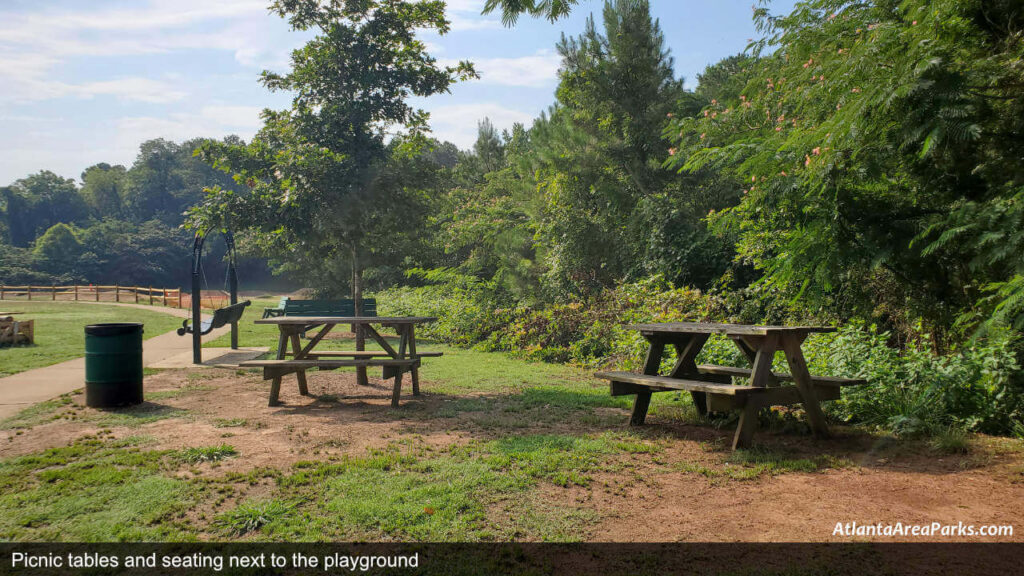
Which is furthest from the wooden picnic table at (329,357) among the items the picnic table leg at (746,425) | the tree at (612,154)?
the tree at (612,154)

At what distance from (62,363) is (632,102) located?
474 inches

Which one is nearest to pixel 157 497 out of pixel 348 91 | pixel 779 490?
pixel 779 490

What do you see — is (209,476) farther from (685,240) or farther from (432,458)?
(685,240)

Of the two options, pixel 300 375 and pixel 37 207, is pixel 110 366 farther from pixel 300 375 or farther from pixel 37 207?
pixel 37 207

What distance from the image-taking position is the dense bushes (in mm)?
5301

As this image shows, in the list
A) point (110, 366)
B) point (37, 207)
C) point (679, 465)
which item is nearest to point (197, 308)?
point (110, 366)

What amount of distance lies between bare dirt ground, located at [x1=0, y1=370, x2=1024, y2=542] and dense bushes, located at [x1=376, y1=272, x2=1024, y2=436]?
0.45 metres

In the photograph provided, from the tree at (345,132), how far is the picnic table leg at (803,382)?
9049 mm

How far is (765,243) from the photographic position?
29.0 ft

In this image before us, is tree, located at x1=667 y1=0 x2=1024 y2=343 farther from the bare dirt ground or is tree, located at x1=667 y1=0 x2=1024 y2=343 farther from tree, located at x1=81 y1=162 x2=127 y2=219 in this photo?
tree, located at x1=81 y1=162 x2=127 y2=219

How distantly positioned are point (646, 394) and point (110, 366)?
5665 millimetres

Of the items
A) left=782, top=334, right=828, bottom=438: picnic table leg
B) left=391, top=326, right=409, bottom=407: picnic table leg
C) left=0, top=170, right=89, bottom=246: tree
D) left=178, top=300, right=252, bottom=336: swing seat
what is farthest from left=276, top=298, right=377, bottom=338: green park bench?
left=0, top=170, right=89, bottom=246: tree

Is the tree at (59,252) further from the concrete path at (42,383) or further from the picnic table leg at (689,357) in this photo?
the picnic table leg at (689,357)

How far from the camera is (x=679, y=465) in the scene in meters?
4.78
